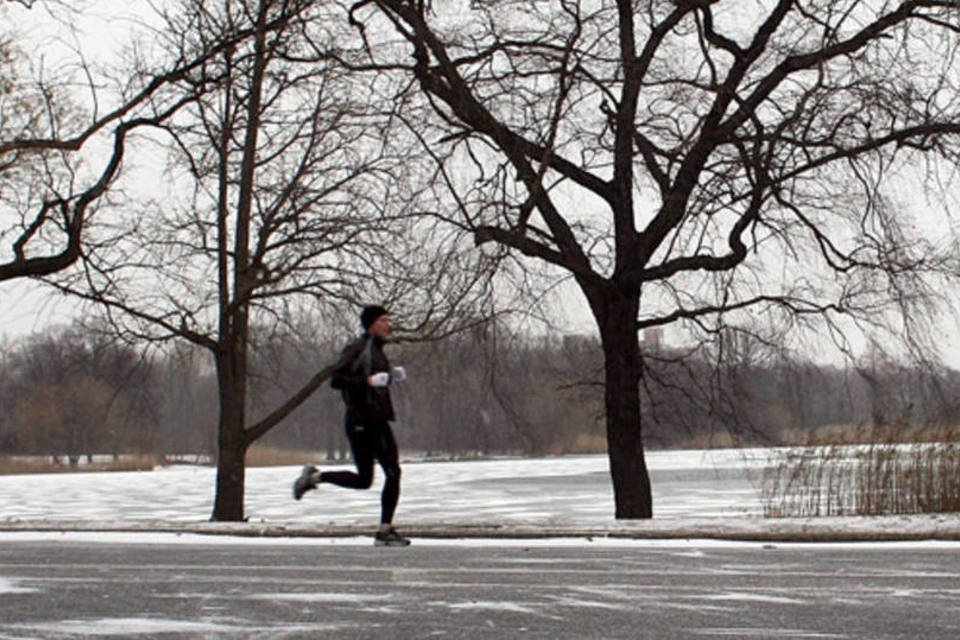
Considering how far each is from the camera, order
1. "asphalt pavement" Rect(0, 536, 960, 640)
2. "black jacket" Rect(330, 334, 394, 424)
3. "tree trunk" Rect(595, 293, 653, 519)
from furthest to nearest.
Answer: "tree trunk" Rect(595, 293, 653, 519) < "black jacket" Rect(330, 334, 394, 424) < "asphalt pavement" Rect(0, 536, 960, 640)

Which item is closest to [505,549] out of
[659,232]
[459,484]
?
[659,232]

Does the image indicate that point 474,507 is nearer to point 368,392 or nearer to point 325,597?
point 368,392

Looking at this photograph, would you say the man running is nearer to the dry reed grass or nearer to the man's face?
the man's face

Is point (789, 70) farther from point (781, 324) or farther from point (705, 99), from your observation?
point (781, 324)

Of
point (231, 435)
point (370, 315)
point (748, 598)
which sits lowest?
point (748, 598)

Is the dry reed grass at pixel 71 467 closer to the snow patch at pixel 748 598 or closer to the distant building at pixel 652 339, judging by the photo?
the distant building at pixel 652 339

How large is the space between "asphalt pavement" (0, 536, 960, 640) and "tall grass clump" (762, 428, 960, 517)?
382cm

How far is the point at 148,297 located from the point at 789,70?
41.1ft

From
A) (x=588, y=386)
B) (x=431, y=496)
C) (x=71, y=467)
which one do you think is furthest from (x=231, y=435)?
(x=71, y=467)

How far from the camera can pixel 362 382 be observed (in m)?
10.4

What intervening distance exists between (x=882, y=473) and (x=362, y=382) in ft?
22.9

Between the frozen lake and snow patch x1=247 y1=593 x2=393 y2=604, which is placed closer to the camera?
snow patch x1=247 y1=593 x2=393 y2=604

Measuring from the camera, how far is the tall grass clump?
14.5m

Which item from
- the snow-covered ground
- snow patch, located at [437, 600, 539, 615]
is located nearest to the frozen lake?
the snow-covered ground
